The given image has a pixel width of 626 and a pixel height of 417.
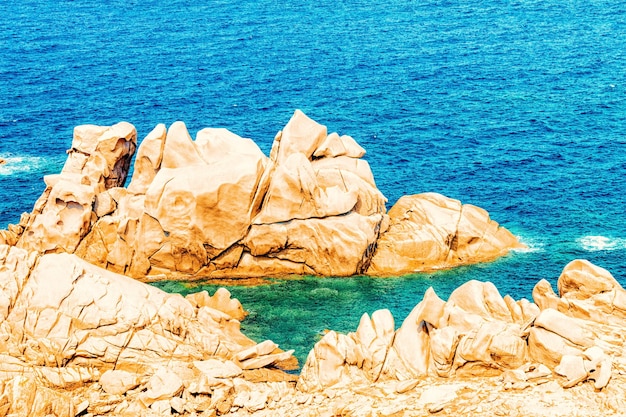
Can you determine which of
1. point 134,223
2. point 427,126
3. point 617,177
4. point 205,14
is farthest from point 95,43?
point 617,177

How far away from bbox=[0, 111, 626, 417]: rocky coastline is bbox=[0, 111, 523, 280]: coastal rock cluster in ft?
0.50

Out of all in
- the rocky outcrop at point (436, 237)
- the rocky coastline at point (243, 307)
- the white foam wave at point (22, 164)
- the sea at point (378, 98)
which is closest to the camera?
the rocky coastline at point (243, 307)

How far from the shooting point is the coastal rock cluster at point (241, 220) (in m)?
87.8

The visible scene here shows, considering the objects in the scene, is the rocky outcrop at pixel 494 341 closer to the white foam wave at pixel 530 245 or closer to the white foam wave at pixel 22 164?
the white foam wave at pixel 530 245

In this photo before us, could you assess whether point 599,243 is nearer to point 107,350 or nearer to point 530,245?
point 530,245

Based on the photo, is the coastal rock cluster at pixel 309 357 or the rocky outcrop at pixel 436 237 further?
the rocky outcrop at pixel 436 237

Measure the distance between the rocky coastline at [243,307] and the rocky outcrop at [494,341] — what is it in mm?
136

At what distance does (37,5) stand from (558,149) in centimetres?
11753

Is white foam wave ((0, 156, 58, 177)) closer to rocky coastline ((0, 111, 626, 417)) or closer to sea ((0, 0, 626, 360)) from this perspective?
sea ((0, 0, 626, 360))

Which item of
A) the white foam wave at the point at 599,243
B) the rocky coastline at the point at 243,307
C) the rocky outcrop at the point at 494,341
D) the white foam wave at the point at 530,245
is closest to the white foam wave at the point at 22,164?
the rocky coastline at the point at 243,307

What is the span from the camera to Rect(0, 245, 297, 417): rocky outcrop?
61.8 m

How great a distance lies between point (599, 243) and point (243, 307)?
36693 mm

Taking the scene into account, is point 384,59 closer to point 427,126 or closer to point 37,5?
point 427,126

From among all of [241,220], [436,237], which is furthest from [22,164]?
[436,237]
